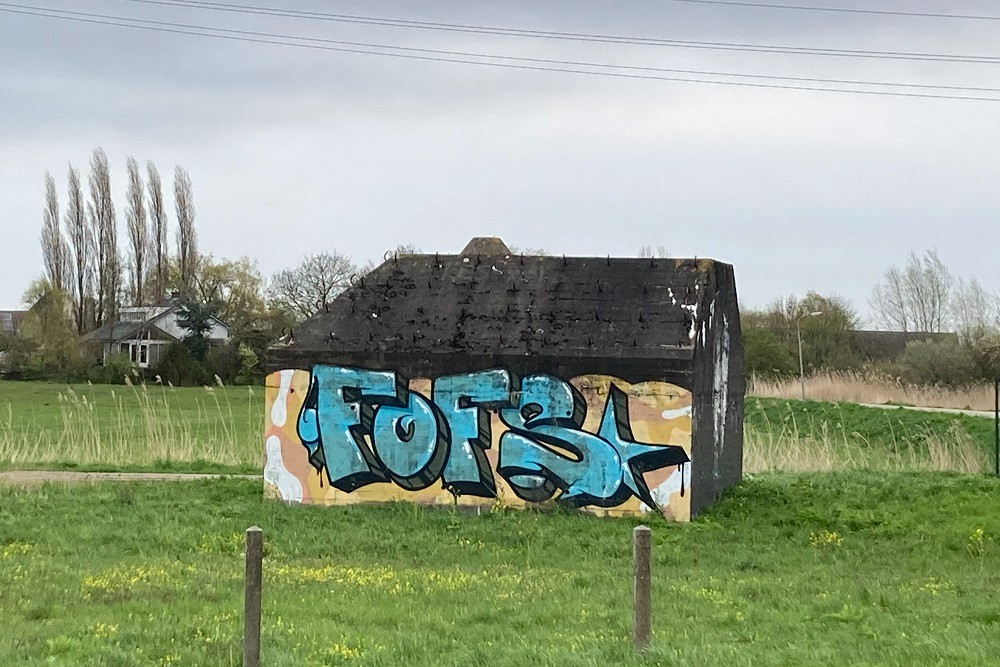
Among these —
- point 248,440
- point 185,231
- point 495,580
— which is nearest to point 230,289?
point 185,231

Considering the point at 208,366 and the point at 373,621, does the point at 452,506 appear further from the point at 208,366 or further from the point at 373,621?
the point at 208,366

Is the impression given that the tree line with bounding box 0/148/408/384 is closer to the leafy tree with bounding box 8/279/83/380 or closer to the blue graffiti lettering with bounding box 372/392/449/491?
the leafy tree with bounding box 8/279/83/380

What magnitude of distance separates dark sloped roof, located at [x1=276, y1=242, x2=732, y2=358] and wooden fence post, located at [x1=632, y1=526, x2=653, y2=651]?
906cm

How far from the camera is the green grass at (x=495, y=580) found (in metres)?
8.53

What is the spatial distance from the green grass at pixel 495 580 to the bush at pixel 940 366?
118 ft

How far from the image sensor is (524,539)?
1535 cm

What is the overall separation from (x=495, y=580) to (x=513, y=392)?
550cm

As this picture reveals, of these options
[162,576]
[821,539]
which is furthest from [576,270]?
[162,576]

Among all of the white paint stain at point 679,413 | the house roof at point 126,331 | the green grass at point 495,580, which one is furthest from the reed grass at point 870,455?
the house roof at point 126,331

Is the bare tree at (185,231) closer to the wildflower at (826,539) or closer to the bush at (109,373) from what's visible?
the bush at (109,373)

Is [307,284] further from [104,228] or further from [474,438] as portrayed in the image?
[474,438]

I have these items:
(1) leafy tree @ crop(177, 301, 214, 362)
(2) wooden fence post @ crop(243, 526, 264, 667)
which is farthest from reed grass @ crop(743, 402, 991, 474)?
(1) leafy tree @ crop(177, 301, 214, 362)

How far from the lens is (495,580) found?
12.1m

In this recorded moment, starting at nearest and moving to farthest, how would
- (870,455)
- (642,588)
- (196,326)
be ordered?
1. (642,588)
2. (870,455)
3. (196,326)
